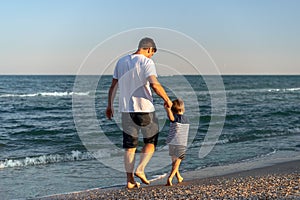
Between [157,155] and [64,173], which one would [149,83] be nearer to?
[64,173]

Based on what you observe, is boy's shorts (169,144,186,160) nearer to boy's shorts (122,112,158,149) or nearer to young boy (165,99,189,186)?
young boy (165,99,189,186)

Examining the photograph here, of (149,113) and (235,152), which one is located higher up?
(149,113)

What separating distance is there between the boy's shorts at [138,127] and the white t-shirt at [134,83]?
9cm

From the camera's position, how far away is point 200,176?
808 centimetres

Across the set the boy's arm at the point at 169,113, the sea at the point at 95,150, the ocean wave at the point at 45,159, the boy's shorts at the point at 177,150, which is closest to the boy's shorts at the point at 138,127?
the boy's arm at the point at 169,113

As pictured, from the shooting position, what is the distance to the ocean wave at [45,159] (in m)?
10.4

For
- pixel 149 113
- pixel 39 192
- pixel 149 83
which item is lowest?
pixel 39 192

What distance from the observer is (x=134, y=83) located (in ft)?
20.0

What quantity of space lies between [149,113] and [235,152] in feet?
20.2

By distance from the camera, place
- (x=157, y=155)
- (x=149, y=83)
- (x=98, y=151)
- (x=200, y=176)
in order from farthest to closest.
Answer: (x=98, y=151) < (x=157, y=155) < (x=200, y=176) < (x=149, y=83)

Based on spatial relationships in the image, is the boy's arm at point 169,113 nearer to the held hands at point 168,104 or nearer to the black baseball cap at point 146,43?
the held hands at point 168,104

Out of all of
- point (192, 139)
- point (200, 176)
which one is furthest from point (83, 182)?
point (192, 139)

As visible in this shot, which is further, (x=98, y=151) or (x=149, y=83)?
(x=98, y=151)

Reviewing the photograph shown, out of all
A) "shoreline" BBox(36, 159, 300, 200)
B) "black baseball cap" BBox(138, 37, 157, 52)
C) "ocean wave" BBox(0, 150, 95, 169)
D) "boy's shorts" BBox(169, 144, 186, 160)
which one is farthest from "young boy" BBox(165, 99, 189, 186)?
"ocean wave" BBox(0, 150, 95, 169)
